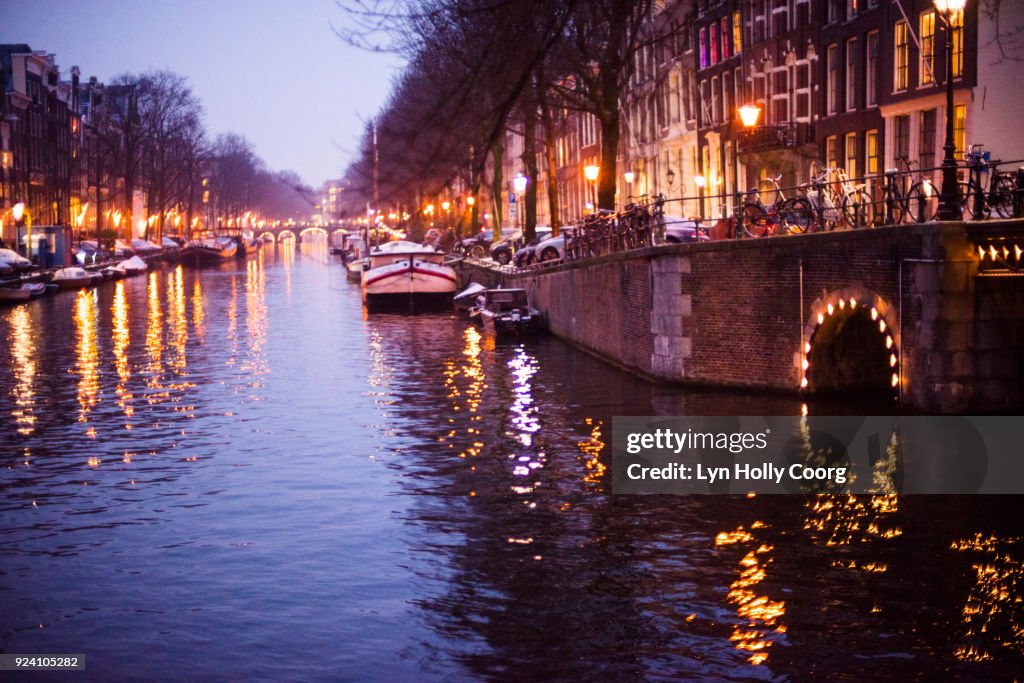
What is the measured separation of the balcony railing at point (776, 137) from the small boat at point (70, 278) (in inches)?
1314

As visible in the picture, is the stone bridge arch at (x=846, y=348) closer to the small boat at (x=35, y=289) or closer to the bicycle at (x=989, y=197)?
the bicycle at (x=989, y=197)

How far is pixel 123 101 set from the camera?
137m

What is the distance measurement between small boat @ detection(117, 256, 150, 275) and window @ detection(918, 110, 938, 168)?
174 feet

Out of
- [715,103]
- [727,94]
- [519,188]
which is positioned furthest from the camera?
[519,188]

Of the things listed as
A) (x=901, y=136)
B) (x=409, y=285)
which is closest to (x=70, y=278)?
(x=409, y=285)

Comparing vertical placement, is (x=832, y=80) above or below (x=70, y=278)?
above

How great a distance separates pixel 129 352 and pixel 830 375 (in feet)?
63.4

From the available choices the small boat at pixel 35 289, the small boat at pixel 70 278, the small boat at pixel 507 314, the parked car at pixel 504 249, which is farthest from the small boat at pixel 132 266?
the small boat at pixel 507 314

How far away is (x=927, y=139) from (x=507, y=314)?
12154 mm

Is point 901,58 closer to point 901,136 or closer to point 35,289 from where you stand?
point 901,136

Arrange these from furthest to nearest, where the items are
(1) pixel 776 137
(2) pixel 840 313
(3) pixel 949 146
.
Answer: (1) pixel 776 137
(2) pixel 840 313
(3) pixel 949 146

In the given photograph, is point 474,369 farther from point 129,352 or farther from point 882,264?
point 882,264

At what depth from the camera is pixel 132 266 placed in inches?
3378

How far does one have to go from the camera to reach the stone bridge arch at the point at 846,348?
22266mm
